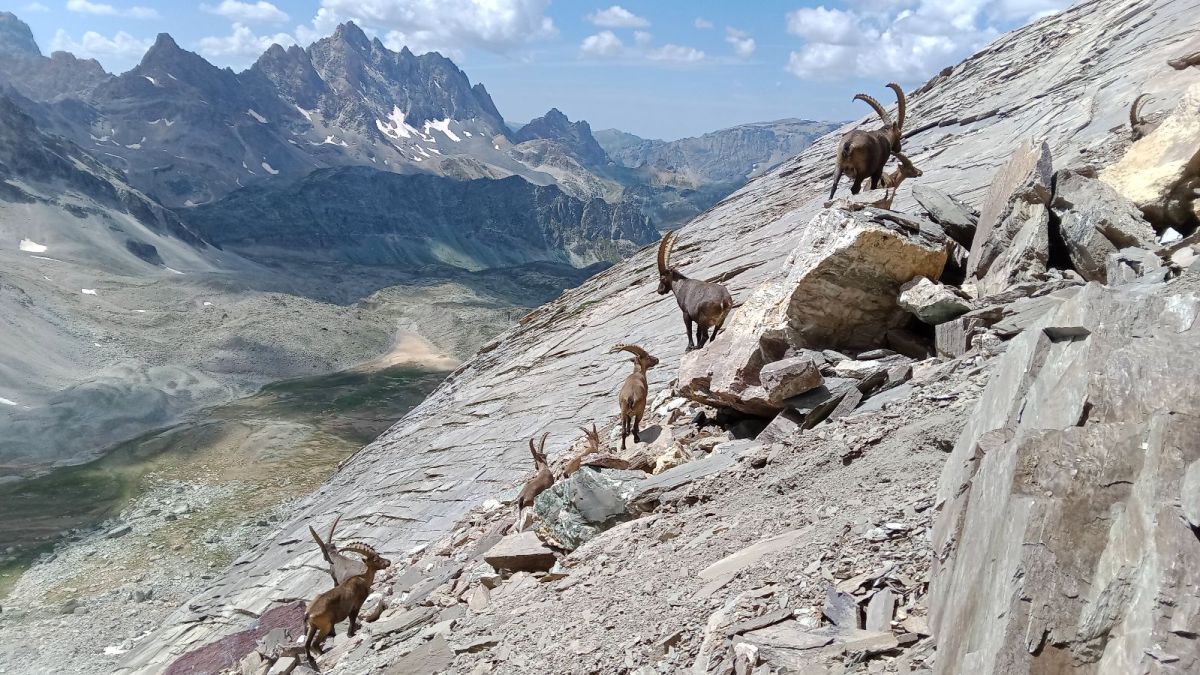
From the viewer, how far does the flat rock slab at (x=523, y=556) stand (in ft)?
36.8

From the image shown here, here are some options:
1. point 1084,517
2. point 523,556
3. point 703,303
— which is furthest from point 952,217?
point 1084,517

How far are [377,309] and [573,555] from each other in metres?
147

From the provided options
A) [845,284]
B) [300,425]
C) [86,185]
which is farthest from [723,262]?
[86,185]

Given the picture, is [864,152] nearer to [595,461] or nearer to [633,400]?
[633,400]

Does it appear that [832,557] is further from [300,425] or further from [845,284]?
[300,425]

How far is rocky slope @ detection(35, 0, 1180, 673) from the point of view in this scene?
5.03m

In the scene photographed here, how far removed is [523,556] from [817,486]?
438 centimetres

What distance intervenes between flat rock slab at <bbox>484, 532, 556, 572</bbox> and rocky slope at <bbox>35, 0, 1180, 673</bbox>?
0.27 metres

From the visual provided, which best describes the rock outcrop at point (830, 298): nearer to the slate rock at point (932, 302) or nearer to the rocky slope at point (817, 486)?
the rocky slope at point (817, 486)

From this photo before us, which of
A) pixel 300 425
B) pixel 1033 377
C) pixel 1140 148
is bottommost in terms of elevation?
pixel 300 425

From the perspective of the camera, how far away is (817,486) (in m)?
9.01

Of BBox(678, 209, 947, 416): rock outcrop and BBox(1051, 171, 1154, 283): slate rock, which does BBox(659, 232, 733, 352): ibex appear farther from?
BBox(1051, 171, 1154, 283): slate rock

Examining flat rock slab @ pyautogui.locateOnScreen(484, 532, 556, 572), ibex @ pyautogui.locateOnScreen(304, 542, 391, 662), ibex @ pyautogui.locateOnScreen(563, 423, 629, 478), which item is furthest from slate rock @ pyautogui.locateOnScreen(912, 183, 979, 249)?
ibex @ pyautogui.locateOnScreen(304, 542, 391, 662)

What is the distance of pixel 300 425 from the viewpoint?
73.9 m
